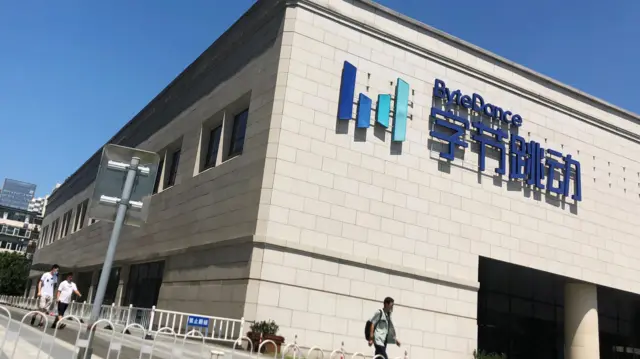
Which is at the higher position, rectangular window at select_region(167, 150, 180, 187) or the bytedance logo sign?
the bytedance logo sign

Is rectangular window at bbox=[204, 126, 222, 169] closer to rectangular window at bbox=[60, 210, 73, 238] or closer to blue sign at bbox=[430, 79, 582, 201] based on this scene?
blue sign at bbox=[430, 79, 582, 201]

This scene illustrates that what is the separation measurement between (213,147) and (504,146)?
1184 centimetres

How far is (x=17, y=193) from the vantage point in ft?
572

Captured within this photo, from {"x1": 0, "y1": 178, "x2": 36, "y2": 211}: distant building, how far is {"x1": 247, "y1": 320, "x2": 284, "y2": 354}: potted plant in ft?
609

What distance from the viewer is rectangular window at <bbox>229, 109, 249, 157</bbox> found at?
19047mm

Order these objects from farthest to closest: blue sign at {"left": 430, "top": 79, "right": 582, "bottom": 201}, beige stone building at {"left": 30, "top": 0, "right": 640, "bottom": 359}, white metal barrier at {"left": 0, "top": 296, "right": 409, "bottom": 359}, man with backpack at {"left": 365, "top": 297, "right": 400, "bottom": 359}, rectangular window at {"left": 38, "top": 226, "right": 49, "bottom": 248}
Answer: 1. rectangular window at {"left": 38, "top": 226, "right": 49, "bottom": 248}
2. blue sign at {"left": 430, "top": 79, "right": 582, "bottom": 201}
3. beige stone building at {"left": 30, "top": 0, "right": 640, "bottom": 359}
4. man with backpack at {"left": 365, "top": 297, "right": 400, "bottom": 359}
5. white metal barrier at {"left": 0, "top": 296, "right": 409, "bottom": 359}

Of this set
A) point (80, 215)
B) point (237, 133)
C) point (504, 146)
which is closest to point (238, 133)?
point (237, 133)

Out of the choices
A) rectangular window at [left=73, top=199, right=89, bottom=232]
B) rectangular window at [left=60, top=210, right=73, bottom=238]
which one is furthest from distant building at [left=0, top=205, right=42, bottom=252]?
rectangular window at [left=73, top=199, right=89, bottom=232]

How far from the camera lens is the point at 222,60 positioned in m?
21.2

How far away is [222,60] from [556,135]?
1465cm

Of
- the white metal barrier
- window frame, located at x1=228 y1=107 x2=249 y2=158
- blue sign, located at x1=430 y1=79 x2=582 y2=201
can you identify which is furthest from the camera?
blue sign, located at x1=430 y1=79 x2=582 y2=201

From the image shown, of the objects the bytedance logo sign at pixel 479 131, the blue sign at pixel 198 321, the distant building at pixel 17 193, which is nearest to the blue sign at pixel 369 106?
the bytedance logo sign at pixel 479 131

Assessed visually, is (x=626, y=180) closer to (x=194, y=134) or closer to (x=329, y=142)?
(x=329, y=142)

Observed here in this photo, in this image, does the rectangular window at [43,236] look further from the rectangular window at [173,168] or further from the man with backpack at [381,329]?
the man with backpack at [381,329]
